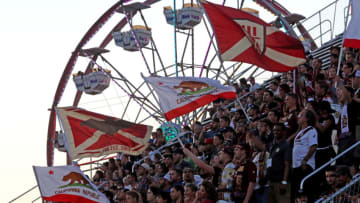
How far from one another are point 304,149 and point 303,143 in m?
0.08

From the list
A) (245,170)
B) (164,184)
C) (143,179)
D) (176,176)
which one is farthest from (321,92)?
(143,179)

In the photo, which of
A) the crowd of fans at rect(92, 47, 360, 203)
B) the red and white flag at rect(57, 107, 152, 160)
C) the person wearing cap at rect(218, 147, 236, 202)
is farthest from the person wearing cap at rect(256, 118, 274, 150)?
the red and white flag at rect(57, 107, 152, 160)

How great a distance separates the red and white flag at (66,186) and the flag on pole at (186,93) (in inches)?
91.0

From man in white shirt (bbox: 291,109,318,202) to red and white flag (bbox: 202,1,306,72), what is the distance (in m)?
2.50

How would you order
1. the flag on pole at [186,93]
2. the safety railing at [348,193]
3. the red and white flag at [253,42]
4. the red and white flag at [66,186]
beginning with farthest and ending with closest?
1. the red and white flag at [66,186]
2. the flag on pole at [186,93]
3. the red and white flag at [253,42]
4. the safety railing at [348,193]

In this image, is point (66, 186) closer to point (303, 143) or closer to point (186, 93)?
point (186, 93)

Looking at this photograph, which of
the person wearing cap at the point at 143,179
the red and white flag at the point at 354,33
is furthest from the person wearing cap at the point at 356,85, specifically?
the person wearing cap at the point at 143,179

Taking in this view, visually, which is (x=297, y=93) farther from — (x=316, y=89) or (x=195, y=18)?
(x=195, y=18)

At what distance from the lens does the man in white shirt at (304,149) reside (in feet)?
33.3

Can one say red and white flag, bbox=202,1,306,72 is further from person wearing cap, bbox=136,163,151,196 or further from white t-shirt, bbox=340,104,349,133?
person wearing cap, bbox=136,163,151,196

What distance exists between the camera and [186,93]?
558 inches

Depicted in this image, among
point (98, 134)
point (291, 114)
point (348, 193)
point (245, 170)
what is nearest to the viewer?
point (348, 193)

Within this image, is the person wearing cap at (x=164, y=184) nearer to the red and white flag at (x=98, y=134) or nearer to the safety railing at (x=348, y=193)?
the red and white flag at (x=98, y=134)

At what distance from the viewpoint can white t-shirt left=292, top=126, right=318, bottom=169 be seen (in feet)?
33.3
